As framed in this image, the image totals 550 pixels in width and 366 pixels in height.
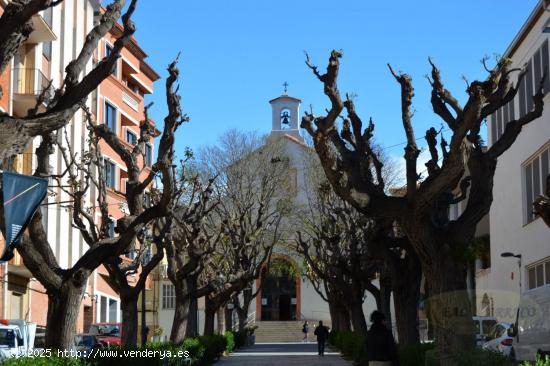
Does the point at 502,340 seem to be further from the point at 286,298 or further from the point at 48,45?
the point at 286,298

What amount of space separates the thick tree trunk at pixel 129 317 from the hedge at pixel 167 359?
488mm

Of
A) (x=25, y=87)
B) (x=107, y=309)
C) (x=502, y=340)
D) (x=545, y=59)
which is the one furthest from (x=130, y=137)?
(x=502, y=340)

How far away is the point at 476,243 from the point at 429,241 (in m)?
31.7

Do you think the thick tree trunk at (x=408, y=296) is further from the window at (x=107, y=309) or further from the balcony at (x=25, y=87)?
the window at (x=107, y=309)

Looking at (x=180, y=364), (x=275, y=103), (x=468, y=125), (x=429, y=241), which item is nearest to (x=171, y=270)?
(x=180, y=364)

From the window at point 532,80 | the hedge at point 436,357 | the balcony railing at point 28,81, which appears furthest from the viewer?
the balcony railing at point 28,81

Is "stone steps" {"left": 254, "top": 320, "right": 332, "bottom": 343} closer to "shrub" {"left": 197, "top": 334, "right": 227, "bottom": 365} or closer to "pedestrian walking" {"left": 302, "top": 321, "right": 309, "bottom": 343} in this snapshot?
"pedestrian walking" {"left": 302, "top": 321, "right": 309, "bottom": 343}

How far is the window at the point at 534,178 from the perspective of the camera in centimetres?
3105

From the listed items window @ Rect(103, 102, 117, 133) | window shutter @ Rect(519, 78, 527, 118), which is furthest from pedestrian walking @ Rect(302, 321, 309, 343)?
window shutter @ Rect(519, 78, 527, 118)

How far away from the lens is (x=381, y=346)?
1560 cm

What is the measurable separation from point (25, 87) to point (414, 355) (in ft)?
64.8

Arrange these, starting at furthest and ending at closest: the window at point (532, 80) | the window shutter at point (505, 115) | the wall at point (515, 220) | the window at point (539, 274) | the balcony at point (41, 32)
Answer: the window shutter at point (505, 115), the balcony at point (41, 32), the wall at point (515, 220), the window at point (539, 274), the window at point (532, 80)

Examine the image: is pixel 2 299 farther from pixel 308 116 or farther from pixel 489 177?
pixel 489 177

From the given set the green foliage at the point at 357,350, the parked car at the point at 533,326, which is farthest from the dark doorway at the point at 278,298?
the parked car at the point at 533,326
